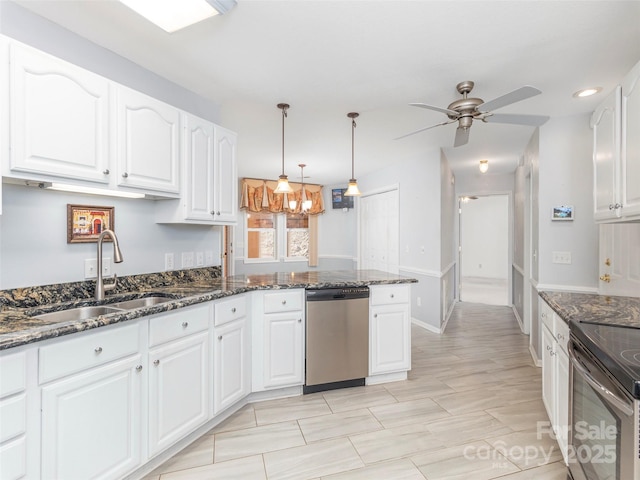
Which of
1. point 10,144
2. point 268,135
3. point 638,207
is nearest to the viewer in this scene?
point 10,144

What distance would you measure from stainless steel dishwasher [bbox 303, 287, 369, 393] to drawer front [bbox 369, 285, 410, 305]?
0.30 ft

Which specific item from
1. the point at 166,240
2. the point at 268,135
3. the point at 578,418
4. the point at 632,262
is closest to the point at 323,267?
the point at 268,135

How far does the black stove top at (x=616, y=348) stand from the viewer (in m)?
1.05

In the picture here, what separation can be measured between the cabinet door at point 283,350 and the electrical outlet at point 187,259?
82 centimetres

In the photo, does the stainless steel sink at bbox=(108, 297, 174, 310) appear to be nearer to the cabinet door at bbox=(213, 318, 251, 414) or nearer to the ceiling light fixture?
the cabinet door at bbox=(213, 318, 251, 414)

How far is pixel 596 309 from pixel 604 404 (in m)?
0.86

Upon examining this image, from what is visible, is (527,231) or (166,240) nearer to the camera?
(166,240)

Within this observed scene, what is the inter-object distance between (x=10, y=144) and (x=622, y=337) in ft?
9.29

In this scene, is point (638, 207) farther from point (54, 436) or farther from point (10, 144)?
point (10, 144)

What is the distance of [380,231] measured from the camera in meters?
5.89

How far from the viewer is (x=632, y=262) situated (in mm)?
2355

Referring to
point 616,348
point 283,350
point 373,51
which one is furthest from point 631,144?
point 283,350

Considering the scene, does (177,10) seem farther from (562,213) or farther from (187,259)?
(562,213)

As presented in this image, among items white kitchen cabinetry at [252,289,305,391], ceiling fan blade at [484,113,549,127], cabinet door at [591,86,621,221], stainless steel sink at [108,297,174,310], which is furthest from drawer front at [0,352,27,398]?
ceiling fan blade at [484,113,549,127]
